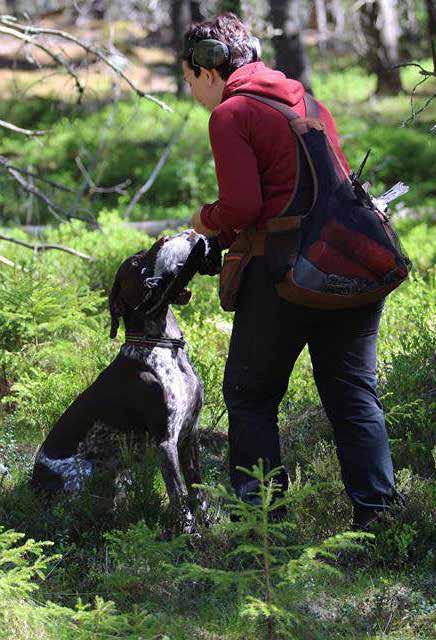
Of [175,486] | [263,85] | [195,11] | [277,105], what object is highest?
[195,11]

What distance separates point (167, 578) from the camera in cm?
404

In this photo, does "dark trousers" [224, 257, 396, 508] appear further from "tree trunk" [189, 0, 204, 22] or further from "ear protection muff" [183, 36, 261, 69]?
"tree trunk" [189, 0, 204, 22]

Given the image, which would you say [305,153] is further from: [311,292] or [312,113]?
[311,292]

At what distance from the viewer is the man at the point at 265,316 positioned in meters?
3.85

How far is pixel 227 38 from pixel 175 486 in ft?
6.77

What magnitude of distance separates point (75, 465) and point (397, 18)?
2382 centimetres

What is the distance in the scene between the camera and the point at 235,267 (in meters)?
4.05

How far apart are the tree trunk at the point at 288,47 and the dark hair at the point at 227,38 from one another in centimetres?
1101

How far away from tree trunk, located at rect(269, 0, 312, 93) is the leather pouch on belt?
11.3 m

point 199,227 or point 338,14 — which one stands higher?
point 338,14

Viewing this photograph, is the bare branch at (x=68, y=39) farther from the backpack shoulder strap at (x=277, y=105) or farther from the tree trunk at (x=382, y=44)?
the tree trunk at (x=382, y=44)

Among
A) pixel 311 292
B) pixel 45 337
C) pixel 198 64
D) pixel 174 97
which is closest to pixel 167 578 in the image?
pixel 311 292

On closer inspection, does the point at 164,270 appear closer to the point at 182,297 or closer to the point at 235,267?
the point at 182,297

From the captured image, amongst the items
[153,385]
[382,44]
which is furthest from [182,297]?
[382,44]
